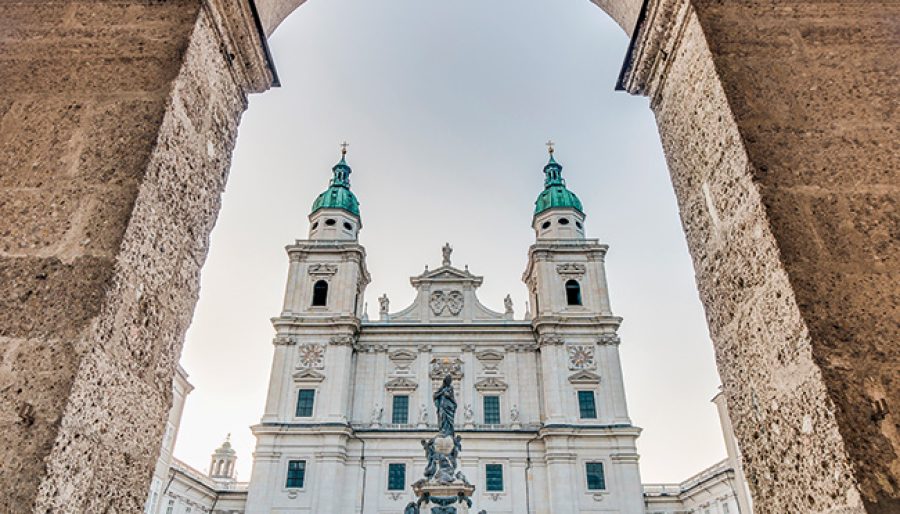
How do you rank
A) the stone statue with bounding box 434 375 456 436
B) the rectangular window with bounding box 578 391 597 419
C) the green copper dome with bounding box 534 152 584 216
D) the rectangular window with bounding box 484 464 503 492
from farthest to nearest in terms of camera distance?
the green copper dome with bounding box 534 152 584 216 → the rectangular window with bounding box 578 391 597 419 → the rectangular window with bounding box 484 464 503 492 → the stone statue with bounding box 434 375 456 436

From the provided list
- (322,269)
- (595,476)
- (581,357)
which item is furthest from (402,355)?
(595,476)

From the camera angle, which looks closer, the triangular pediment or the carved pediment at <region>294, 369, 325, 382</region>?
the carved pediment at <region>294, 369, 325, 382</region>

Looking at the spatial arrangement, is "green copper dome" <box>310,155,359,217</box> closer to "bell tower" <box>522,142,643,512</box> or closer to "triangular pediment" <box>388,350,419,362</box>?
"triangular pediment" <box>388,350,419,362</box>

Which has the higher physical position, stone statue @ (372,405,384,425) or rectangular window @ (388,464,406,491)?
stone statue @ (372,405,384,425)

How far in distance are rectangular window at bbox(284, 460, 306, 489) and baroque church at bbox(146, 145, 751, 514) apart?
43mm

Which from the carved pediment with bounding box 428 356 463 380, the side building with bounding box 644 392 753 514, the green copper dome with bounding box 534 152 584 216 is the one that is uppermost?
the green copper dome with bounding box 534 152 584 216

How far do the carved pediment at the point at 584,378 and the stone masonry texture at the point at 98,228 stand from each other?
2387 cm

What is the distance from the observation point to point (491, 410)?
82.3 ft

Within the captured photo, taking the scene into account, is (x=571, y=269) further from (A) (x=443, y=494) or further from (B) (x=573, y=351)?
(A) (x=443, y=494)

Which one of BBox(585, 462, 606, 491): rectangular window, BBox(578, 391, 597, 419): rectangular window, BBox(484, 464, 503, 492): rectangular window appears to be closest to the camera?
BBox(585, 462, 606, 491): rectangular window

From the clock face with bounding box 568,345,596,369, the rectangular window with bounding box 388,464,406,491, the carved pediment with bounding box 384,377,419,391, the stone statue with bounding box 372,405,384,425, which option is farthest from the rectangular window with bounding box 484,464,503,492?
the clock face with bounding box 568,345,596,369

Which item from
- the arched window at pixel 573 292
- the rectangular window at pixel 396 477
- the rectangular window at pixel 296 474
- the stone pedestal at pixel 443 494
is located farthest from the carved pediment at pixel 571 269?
the stone pedestal at pixel 443 494

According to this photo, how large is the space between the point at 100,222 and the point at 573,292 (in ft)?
87.4

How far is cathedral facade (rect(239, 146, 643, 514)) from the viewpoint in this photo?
74.6 ft
